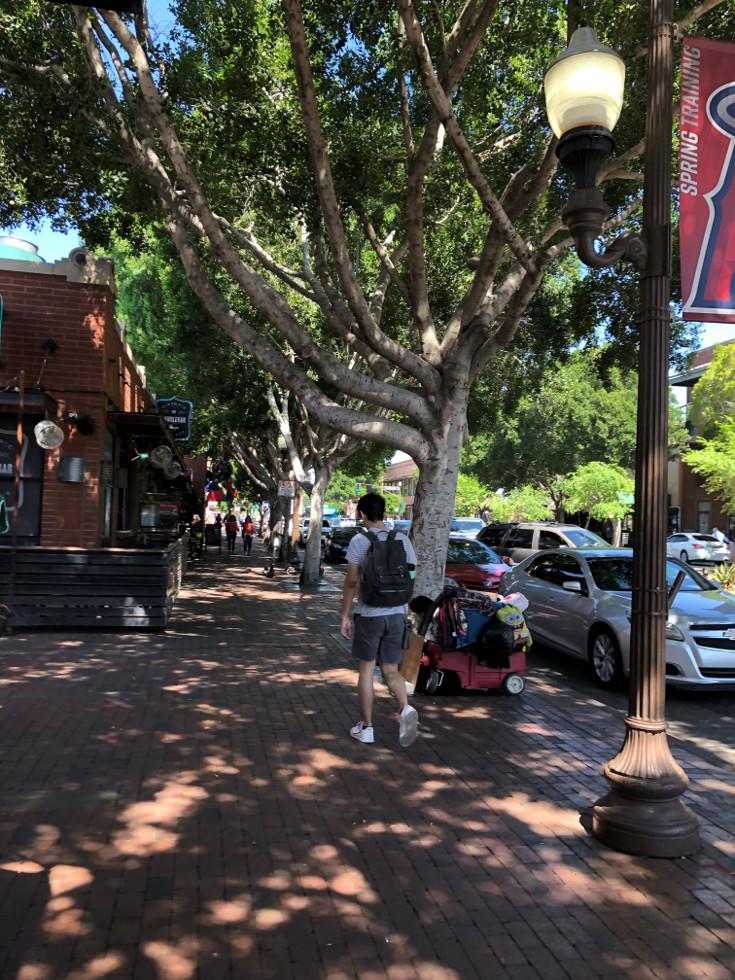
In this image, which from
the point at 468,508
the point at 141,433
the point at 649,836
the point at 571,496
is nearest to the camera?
the point at 649,836

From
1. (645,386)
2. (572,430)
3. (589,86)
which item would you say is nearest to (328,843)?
(645,386)

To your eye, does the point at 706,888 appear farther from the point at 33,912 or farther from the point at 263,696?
the point at 263,696

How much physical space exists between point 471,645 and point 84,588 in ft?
18.3

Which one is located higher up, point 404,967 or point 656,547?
point 656,547

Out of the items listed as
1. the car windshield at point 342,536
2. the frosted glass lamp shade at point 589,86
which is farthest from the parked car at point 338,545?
the frosted glass lamp shade at point 589,86

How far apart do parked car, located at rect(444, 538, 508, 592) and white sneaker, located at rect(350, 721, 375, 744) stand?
837cm

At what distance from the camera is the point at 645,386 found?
178 inches

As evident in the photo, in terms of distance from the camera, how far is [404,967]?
3123 mm

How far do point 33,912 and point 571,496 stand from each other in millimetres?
40440

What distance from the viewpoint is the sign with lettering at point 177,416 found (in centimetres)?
1925

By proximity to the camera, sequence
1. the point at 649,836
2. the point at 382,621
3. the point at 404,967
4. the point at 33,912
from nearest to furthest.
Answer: the point at 404,967, the point at 33,912, the point at 649,836, the point at 382,621

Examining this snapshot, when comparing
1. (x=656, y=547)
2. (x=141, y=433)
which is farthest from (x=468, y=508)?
(x=656, y=547)

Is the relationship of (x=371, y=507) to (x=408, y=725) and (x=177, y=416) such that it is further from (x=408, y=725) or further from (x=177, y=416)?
(x=177, y=416)

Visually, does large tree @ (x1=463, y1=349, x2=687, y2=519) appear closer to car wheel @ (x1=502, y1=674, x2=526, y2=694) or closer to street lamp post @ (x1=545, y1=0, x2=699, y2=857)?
car wheel @ (x1=502, y1=674, x2=526, y2=694)
